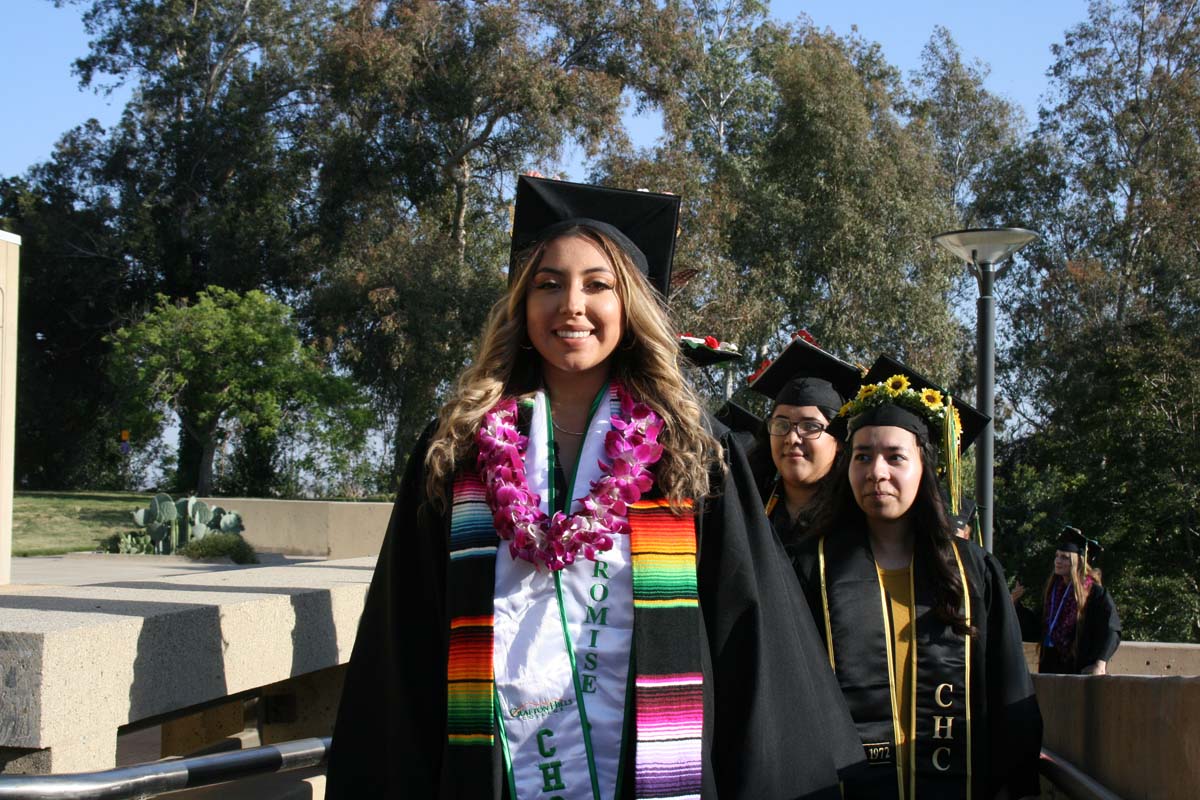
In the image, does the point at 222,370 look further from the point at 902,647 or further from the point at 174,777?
the point at 174,777

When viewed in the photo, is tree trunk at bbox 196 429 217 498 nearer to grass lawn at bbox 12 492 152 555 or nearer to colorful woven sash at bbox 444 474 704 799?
grass lawn at bbox 12 492 152 555

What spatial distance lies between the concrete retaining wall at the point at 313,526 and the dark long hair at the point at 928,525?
50.5 feet

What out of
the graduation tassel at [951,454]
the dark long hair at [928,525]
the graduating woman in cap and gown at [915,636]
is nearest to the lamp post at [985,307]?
the graduation tassel at [951,454]

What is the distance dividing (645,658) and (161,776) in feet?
3.23

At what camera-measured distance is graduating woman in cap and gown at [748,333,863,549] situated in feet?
16.4

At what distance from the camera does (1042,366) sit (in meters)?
33.2

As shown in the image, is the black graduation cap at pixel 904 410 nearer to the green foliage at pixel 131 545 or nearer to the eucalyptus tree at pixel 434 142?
the green foliage at pixel 131 545

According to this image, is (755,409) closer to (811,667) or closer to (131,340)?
(131,340)

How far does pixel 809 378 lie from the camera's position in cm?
538

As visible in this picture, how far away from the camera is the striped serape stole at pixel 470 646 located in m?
2.52

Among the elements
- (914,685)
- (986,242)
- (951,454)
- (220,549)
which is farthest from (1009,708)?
(220,549)

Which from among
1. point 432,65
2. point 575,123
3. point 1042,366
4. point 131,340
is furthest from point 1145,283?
point 131,340

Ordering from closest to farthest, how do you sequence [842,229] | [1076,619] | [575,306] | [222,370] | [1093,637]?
1. [575,306]
2. [1093,637]
3. [1076,619]
4. [222,370]
5. [842,229]

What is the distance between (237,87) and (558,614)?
39422 mm
